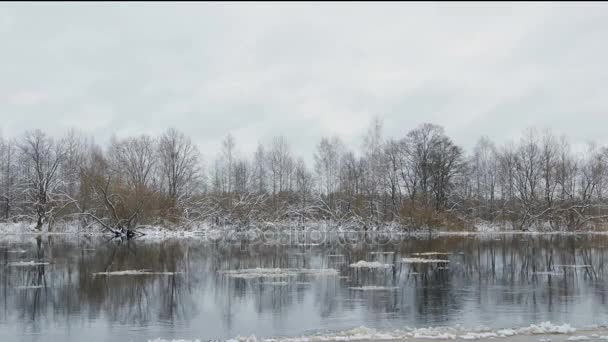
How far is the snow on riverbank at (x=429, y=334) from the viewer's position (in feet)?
34.3

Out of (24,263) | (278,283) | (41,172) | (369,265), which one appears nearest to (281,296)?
(278,283)

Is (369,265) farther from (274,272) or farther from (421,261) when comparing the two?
(274,272)

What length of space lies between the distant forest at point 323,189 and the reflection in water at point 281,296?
34.7 metres

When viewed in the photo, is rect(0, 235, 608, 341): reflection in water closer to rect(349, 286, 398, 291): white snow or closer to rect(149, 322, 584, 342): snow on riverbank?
rect(349, 286, 398, 291): white snow

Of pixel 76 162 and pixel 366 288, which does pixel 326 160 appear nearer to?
pixel 76 162

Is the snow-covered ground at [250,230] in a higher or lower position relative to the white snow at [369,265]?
higher

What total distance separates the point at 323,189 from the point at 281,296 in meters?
67.7

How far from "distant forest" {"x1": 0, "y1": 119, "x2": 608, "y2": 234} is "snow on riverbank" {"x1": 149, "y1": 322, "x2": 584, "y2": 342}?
4760 centimetres

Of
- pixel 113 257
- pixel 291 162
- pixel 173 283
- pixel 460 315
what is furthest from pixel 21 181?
pixel 460 315

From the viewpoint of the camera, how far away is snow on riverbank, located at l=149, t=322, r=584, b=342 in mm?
10445

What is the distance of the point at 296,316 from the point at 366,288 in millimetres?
4809

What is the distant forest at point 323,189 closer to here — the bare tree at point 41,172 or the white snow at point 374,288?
the bare tree at point 41,172

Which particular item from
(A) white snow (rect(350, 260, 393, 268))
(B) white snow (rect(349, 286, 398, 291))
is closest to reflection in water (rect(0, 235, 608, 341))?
(B) white snow (rect(349, 286, 398, 291))

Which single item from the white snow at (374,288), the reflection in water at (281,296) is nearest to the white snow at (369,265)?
the reflection in water at (281,296)
